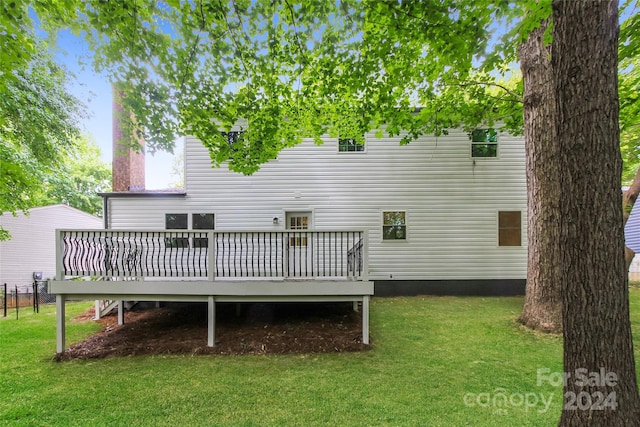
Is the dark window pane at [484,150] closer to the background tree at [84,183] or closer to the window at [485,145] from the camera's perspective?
the window at [485,145]

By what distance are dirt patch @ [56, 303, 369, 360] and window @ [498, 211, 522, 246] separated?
5.40m

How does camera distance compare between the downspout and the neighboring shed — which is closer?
the downspout

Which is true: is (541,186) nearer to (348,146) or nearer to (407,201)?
(407,201)

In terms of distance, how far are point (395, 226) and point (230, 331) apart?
5.52 m

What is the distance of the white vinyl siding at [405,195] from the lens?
27.1 ft

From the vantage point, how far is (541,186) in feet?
17.8

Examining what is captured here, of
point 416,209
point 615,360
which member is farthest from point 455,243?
point 615,360

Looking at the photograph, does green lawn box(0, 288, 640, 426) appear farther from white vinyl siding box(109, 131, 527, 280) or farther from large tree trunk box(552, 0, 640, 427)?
white vinyl siding box(109, 131, 527, 280)

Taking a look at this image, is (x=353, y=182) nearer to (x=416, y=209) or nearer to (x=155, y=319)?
(x=416, y=209)

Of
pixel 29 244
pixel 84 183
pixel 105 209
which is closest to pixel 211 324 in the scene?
pixel 105 209

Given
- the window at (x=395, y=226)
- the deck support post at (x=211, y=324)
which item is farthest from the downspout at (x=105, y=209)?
the window at (x=395, y=226)

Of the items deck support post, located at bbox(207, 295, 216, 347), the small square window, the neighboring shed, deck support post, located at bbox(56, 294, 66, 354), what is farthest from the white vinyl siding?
the neighboring shed

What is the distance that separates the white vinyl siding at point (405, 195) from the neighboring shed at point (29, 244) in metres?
10.6

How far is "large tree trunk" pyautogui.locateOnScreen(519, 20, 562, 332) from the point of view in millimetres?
5242
